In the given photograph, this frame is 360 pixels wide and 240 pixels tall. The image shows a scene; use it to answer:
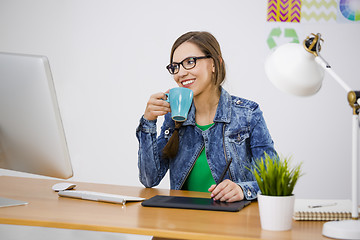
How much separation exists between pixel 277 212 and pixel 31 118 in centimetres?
73

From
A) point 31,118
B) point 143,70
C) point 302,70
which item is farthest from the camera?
point 143,70

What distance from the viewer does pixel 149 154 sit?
5.76 feet

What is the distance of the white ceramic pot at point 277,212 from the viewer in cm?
97

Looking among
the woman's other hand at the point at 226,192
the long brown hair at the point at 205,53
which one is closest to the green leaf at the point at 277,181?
the woman's other hand at the point at 226,192

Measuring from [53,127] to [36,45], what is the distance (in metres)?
2.71

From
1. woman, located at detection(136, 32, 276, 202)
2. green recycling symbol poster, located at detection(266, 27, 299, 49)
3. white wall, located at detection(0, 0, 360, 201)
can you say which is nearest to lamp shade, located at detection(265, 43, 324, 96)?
woman, located at detection(136, 32, 276, 202)

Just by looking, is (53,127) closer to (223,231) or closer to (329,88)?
(223,231)

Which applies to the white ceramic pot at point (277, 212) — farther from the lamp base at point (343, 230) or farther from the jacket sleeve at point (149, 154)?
the jacket sleeve at point (149, 154)

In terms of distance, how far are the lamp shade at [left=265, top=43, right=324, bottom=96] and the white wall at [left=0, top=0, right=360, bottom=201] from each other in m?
2.22

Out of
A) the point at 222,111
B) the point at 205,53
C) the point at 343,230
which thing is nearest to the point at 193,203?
the point at 343,230

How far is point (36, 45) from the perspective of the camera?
12.1 feet

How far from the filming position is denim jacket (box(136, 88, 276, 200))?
1.75 meters

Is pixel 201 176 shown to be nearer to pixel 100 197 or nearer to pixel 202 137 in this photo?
pixel 202 137

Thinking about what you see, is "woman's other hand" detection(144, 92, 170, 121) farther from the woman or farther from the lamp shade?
the lamp shade
